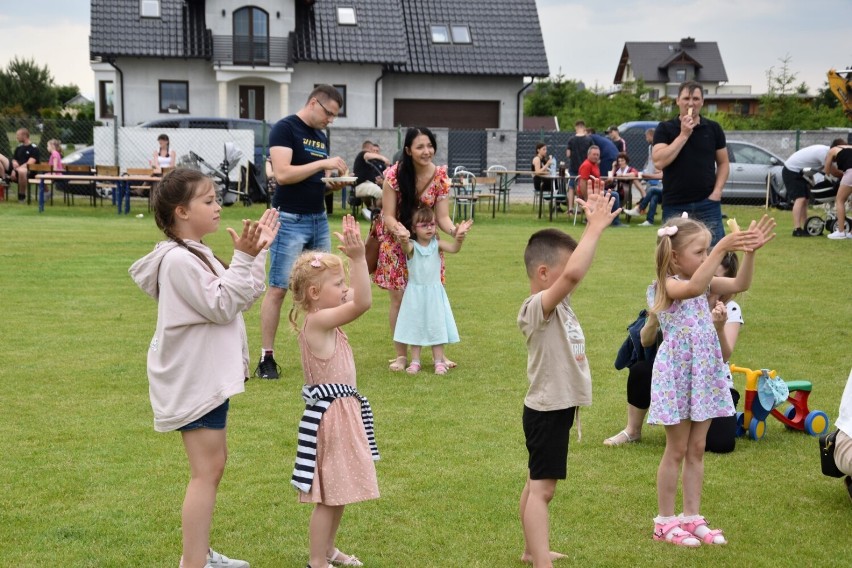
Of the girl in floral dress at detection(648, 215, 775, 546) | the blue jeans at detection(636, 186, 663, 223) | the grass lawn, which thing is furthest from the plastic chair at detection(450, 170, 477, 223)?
the girl in floral dress at detection(648, 215, 775, 546)

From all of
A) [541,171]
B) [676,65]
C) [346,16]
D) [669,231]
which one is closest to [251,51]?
[346,16]

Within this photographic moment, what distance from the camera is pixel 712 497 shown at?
5133mm

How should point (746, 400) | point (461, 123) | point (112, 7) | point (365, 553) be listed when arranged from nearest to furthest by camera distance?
point (365, 553) < point (746, 400) < point (112, 7) < point (461, 123)

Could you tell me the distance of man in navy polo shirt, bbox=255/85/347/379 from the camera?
740cm

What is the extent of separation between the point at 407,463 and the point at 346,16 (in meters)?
37.4

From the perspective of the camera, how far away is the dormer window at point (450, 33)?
42375 mm

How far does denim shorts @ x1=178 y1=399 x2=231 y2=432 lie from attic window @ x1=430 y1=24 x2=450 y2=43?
39.9m

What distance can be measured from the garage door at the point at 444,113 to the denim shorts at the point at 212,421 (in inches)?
1528

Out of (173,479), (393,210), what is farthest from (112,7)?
(173,479)

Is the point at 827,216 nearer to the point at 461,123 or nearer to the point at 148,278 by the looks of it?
the point at 148,278

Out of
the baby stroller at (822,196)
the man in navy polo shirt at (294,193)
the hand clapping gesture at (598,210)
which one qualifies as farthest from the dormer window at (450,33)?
the hand clapping gesture at (598,210)

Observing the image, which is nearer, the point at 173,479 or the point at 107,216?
the point at 173,479

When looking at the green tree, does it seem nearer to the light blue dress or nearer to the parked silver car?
the parked silver car

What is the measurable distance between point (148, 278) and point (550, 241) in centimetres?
160
